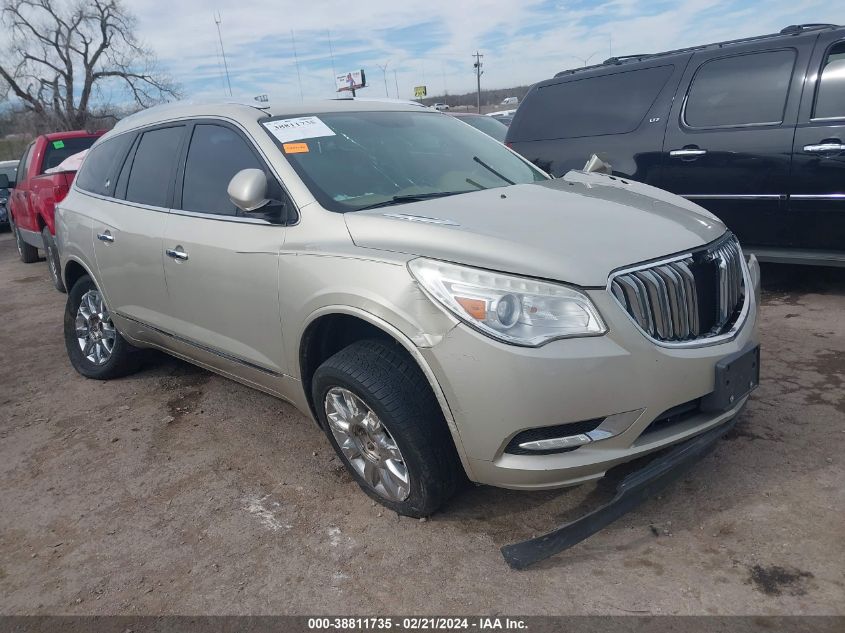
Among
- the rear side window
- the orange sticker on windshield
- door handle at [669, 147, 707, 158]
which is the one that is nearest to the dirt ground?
the orange sticker on windshield

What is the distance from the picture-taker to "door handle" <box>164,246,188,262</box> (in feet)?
11.6

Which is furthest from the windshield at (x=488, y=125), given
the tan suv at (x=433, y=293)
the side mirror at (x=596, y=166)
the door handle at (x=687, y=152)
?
the tan suv at (x=433, y=293)

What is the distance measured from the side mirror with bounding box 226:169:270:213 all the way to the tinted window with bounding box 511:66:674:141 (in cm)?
398

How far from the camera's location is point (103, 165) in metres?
4.65

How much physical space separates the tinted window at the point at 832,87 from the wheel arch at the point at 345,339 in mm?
3969

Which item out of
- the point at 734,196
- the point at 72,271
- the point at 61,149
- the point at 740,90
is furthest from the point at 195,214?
the point at 61,149

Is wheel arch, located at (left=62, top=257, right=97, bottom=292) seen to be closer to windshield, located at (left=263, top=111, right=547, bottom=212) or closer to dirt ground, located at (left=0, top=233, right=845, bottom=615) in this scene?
dirt ground, located at (left=0, top=233, right=845, bottom=615)

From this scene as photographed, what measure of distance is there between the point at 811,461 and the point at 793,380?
954 millimetres

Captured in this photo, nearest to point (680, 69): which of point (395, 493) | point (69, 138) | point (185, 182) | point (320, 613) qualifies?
point (185, 182)

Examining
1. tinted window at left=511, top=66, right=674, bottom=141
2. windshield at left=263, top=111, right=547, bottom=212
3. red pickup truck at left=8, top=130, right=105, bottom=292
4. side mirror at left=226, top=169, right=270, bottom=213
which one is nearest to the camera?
side mirror at left=226, top=169, right=270, bottom=213

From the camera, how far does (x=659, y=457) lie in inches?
101

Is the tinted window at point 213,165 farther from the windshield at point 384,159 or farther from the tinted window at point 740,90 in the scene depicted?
the tinted window at point 740,90

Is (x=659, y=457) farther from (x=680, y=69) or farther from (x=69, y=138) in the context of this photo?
(x=69, y=138)

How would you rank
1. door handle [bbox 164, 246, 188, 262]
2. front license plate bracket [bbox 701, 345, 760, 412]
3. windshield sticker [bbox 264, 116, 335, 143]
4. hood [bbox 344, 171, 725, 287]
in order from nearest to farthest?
hood [bbox 344, 171, 725, 287] < front license plate bracket [bbox 701, 345, 760, 412] < windshield sticker [bbox 264, 116, 335, 143] < door handle [bbox 164, 246, 188, 262]
